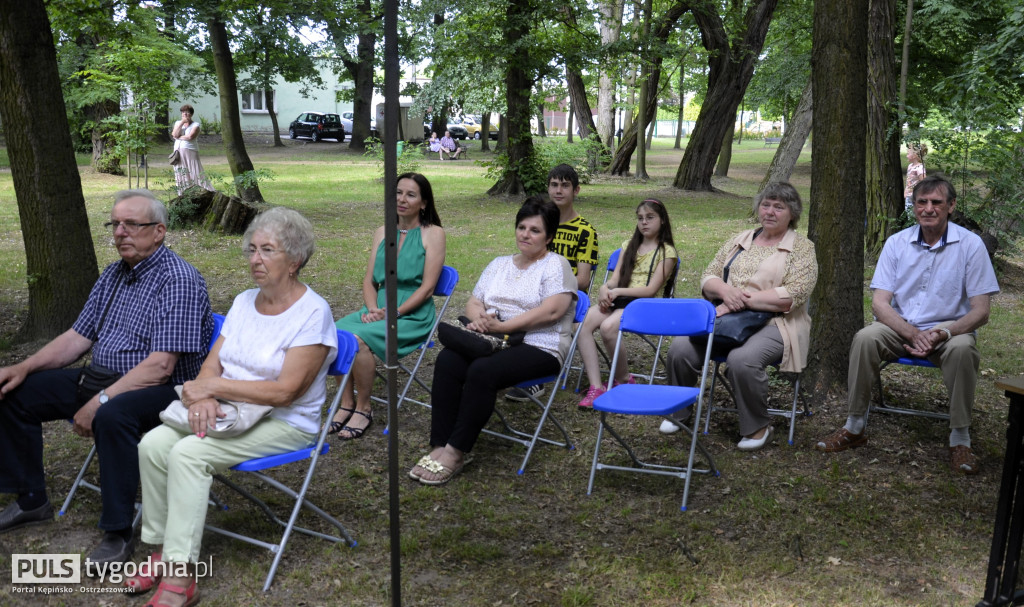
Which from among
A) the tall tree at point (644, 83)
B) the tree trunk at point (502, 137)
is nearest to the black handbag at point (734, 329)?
the tall tree at point (644, 83)

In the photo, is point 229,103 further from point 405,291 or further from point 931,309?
point 931,309

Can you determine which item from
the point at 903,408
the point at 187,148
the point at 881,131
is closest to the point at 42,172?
the point at 903,408

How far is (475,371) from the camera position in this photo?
4.29m

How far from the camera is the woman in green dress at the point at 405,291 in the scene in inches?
194

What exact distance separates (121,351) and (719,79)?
1635cm

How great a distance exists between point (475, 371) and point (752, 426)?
159 centimetres

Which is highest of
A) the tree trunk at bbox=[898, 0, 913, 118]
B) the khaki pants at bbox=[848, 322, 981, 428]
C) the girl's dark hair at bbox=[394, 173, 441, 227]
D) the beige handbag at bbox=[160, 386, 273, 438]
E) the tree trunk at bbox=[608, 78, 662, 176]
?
the tree trunk at bbox=[898, 0, 913, 118]

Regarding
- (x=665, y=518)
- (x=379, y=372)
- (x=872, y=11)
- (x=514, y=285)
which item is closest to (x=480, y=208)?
(x=872, y=11)

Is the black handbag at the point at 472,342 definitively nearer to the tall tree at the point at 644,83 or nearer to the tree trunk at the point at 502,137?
the tall tree at the point at 644,83

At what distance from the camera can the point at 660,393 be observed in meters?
4.22

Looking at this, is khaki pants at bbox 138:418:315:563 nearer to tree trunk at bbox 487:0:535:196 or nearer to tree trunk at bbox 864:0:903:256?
tree trunk at bbox 864:0:903:256

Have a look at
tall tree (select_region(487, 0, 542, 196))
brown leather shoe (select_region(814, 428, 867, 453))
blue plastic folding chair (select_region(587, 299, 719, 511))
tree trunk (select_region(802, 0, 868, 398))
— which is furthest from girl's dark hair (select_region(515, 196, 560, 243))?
tall tree (select_region(487, 0, 542, 196))

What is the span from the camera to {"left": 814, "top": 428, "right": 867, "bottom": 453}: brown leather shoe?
4664mm

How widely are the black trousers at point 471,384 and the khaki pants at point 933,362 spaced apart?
1612mm
